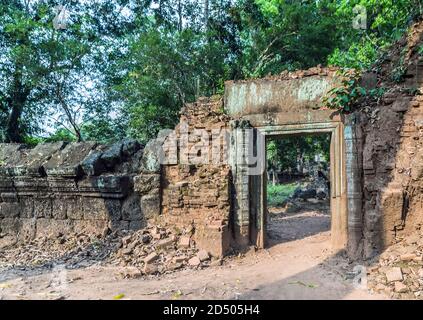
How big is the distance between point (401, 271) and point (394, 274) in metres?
0.15

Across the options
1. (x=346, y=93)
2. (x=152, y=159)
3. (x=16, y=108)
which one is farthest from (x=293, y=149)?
(x=16, y=108)

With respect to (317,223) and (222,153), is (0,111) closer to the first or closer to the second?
(222,153)

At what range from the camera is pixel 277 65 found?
1129 cm

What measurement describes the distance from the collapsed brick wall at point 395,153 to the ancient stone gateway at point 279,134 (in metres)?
0.24

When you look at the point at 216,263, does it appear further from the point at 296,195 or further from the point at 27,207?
the point at 296,195

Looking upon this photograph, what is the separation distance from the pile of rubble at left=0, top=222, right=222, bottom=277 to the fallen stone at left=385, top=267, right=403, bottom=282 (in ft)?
7.36

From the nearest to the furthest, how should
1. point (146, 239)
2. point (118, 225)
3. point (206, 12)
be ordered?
point (146, 239)
point (118, 225)
point (206, 12)

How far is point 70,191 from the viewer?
5621mm

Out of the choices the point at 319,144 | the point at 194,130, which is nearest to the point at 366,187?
the point at 194,130

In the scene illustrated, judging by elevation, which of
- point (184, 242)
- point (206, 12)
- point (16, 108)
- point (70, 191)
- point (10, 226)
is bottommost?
point (184, 242)

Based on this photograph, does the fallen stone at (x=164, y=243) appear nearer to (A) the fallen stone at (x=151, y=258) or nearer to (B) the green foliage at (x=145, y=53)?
(A) the fallen stone at (x=151, y=258)

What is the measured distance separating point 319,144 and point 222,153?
838 cm

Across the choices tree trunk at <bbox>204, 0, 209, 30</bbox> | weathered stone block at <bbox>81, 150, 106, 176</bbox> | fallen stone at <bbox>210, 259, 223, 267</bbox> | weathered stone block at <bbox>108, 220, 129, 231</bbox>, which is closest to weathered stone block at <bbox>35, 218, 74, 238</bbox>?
weathered stone block at <bbox>108, 220, 129, 231</bbox>

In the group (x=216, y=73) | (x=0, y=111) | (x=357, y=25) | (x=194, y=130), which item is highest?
(x=357, y=25)
